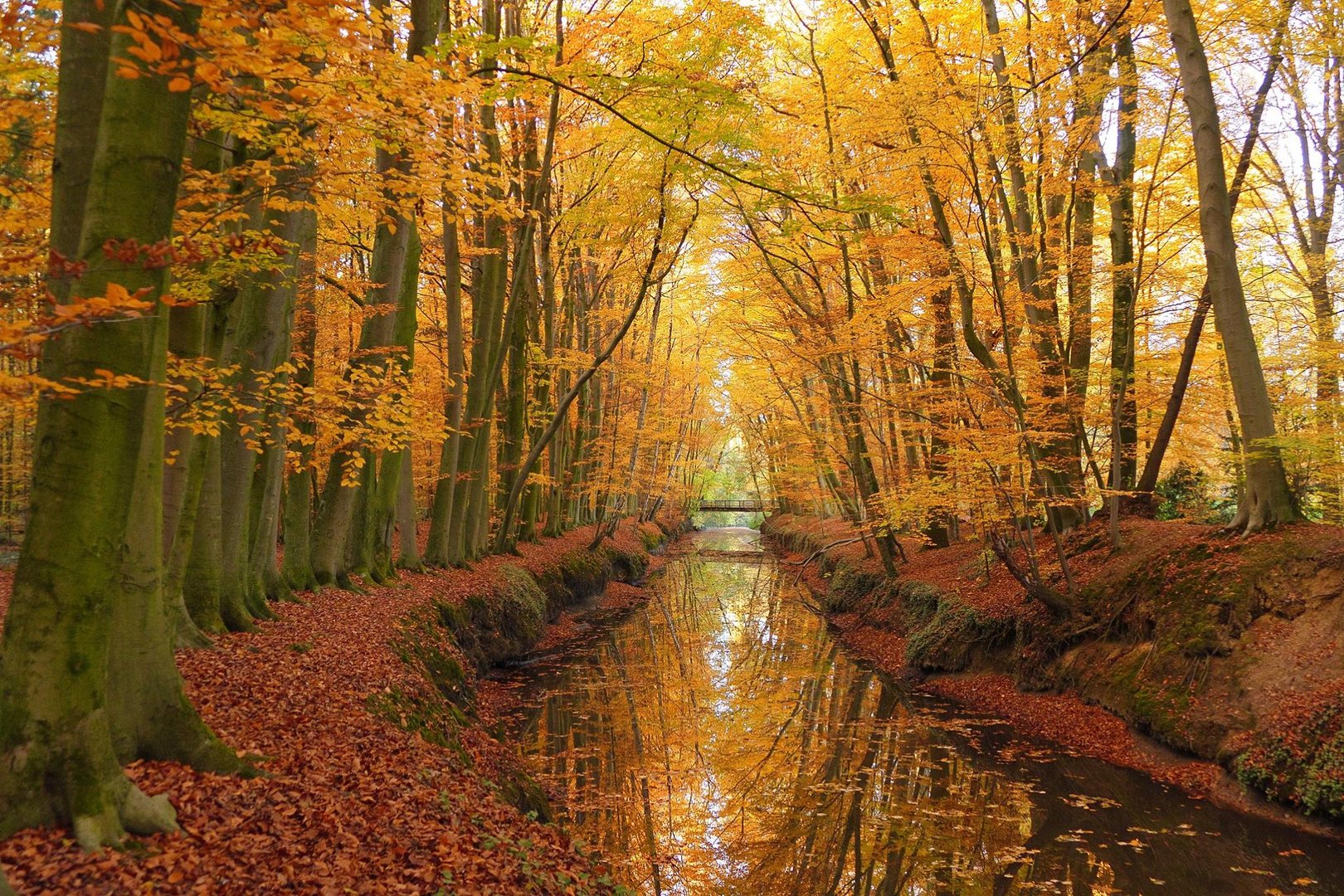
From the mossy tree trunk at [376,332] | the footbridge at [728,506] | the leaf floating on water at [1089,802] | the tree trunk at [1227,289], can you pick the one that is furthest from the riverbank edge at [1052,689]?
the footbridge at [728,506]

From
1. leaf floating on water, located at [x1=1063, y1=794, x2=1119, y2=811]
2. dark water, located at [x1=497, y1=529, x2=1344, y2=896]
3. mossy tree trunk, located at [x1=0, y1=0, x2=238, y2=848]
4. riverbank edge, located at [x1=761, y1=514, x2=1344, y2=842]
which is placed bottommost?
dark water, located at [x1=497, y1=529, x2=1344, y2=896]

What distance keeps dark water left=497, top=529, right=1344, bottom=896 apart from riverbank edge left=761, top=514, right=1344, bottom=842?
0.32 meters

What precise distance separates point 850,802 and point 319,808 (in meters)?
5.18

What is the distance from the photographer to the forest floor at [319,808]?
3.31m

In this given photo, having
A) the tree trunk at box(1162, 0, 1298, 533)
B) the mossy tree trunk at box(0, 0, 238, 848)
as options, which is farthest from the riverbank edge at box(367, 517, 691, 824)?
the tree trunk at box(1162, 0, 1298, 533)

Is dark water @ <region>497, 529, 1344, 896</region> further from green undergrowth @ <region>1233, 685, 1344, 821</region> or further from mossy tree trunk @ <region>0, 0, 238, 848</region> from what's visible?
mossy tree trunk @ <region>0, 0, 238, 848</region>

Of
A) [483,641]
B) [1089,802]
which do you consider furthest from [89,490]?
[483,641]

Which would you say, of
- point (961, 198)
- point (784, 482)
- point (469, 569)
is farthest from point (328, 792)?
point (784, 482)

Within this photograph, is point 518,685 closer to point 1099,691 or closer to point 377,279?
point 377,279

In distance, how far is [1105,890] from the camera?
573 cm

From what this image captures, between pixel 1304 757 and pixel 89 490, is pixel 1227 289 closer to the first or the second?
pixel 1304 757

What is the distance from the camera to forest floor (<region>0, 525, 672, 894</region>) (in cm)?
331

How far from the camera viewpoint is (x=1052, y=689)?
1060 cm

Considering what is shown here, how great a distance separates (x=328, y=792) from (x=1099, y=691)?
30.7 ft
